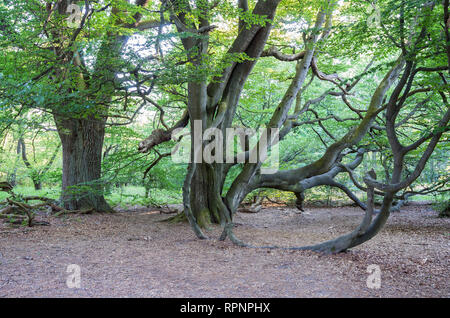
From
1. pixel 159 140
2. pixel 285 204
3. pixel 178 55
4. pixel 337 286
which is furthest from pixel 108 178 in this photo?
pixel 285 204

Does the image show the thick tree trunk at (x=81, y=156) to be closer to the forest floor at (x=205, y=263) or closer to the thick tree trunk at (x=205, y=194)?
the forest floor at (x=205, y=263)

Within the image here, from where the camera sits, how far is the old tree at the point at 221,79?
4.38 metres

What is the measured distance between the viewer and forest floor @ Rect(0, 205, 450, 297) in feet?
10.8

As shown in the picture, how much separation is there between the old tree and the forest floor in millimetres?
537

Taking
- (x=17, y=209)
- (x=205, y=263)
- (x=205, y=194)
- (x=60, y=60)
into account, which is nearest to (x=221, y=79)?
(x=205, y=194)

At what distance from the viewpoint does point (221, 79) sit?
752 cm

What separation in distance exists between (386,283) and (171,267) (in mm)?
2358

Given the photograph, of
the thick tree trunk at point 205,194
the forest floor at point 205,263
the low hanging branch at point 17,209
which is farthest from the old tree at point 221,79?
the low hanging branch at point 17,209

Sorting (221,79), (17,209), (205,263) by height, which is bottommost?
(205,263)

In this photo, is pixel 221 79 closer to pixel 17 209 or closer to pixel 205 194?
pixel 205 194

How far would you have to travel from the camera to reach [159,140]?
821 centimetres

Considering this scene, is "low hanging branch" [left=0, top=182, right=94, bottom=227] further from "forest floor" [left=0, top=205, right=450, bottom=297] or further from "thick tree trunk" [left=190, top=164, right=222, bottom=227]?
"thick tree trunk" [left=190, top=164, right=222, bottom=227]

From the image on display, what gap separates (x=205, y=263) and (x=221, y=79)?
14.3ft
